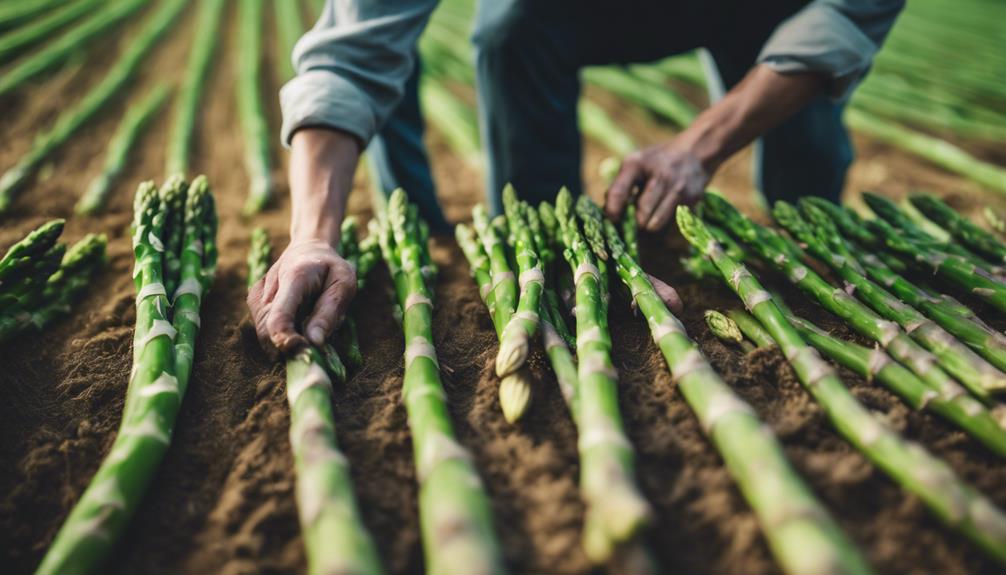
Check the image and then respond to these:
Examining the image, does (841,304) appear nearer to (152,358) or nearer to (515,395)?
(515,395)

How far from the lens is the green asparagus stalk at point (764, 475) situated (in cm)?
124

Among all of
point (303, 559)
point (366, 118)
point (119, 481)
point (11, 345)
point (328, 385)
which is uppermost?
point (11, 345)

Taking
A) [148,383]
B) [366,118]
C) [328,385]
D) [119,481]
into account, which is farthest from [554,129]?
[119,481]

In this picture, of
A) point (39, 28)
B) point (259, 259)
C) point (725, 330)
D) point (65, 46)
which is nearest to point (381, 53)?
point (259, 259)

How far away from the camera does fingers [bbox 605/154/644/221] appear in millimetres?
2791

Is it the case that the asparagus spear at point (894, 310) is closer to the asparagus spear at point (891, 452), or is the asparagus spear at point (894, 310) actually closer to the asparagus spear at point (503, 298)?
the asparagus spear at point (891, 452)

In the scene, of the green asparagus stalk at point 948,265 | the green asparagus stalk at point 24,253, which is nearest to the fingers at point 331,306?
the green asparagus stalk at point 24,253

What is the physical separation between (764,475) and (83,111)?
6.36m

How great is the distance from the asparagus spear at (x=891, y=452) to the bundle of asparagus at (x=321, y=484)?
1.34 m

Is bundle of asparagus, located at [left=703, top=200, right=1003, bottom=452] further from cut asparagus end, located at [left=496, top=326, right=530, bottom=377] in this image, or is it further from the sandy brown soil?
cut asparagus end, located at [left=496, top=326, right=530, bottom=377]

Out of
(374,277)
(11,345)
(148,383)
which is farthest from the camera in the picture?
(374,277)

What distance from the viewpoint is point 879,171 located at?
186 inches

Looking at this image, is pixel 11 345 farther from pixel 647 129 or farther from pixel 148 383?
pixel 647 129

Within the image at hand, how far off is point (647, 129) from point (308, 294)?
4.63 m
